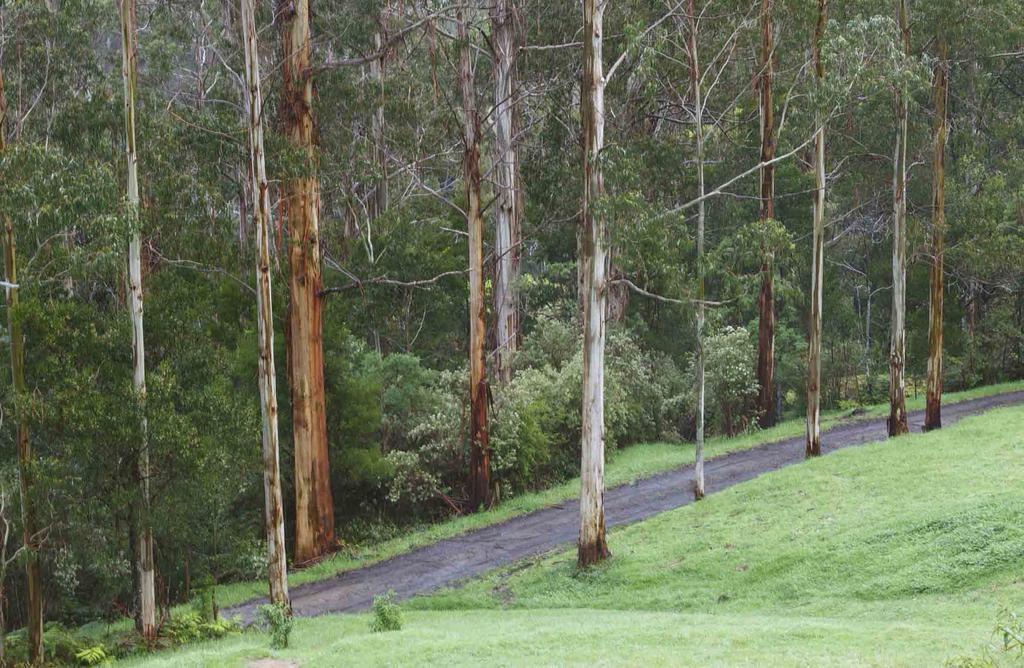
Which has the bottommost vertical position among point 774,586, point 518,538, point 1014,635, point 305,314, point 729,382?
point 518,538

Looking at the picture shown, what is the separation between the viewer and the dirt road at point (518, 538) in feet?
55.3

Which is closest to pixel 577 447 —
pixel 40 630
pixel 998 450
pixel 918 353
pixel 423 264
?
pixel 423 264

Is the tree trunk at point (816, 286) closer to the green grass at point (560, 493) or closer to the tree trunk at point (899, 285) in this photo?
the tree trunk at point (899, 285)

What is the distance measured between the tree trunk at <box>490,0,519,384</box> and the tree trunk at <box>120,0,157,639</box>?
924cm

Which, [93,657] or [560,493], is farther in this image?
[560,493]

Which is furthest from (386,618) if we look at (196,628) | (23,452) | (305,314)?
(305,314)

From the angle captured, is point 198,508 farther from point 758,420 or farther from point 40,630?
point 758,420

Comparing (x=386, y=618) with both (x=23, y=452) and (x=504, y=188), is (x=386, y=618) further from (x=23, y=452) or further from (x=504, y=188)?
(x=504, y=188)

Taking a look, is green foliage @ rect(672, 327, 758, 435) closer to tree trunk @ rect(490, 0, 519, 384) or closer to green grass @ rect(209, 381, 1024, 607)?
green grass @ rect(209, 381, 1024, 607)

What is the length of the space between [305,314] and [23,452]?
264 inches

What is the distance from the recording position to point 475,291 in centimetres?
2156

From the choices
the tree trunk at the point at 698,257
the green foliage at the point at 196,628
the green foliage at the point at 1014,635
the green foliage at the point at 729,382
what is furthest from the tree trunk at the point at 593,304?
the green foliage at the point at 729,382

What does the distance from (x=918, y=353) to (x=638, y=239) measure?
23.4 m

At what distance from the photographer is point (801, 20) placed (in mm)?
21281
